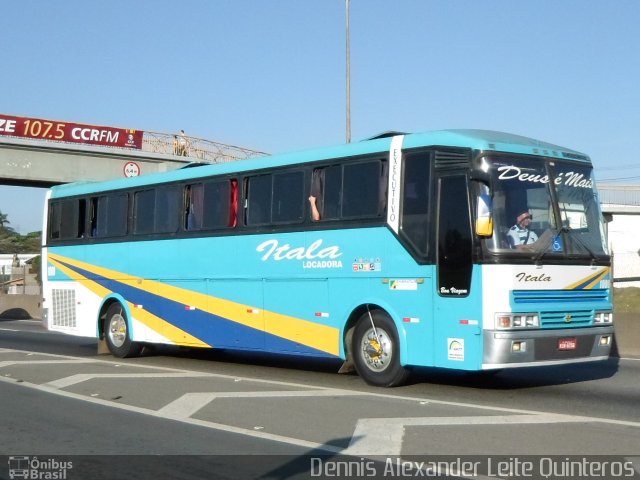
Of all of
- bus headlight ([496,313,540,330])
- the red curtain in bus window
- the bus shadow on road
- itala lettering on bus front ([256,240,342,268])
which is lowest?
the bus shadow on road

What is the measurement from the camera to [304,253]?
13156 millimetres

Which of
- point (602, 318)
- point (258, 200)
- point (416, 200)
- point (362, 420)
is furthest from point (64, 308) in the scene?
point (602, 318)

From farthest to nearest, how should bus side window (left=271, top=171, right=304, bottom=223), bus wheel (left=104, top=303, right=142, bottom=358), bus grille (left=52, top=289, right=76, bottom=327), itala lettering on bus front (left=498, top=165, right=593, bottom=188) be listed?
bus grille (left=52, top=289, right=76, bottom=327), bus wheel (left=104, top=303, right=142, bottom=358), bus side window (left=271, top=171, right=304, bottom=223), itala lettering on bus front (left=498, top=165, right=593, bottom=188)

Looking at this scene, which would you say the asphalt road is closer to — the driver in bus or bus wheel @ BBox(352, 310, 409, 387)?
bus wheel @ BBox(352, 310, 409, 387)

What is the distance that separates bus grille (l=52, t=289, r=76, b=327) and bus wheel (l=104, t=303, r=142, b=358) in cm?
118

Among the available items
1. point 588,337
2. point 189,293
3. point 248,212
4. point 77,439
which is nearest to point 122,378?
point 189,293

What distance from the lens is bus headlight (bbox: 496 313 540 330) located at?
1045 cm

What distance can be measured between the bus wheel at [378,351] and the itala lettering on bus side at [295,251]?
3.62ft

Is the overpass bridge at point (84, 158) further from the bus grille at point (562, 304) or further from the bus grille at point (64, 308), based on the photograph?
the bus grille at point (562, 304)

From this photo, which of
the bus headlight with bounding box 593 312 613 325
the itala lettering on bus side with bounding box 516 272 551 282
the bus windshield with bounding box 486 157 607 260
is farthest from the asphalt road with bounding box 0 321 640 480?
the bus windshield with bounding box 486 157 607 260

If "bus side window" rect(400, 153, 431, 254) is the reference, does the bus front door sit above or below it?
below

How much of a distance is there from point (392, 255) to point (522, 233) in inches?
72.6

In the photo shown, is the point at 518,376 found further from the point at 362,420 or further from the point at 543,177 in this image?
the point at 362,420

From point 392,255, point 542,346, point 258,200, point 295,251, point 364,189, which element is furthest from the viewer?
point 258,200
